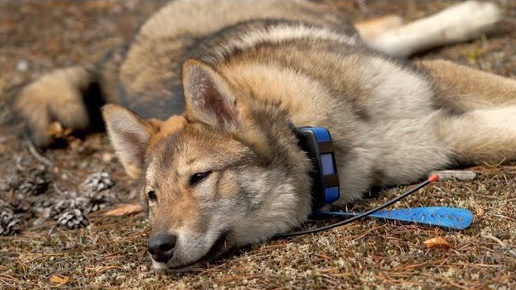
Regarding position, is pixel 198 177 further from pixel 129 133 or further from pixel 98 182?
pixel 98 182

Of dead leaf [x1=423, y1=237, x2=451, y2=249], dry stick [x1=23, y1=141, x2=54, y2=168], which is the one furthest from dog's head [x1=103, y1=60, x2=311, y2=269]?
dry stick [x1=23, y1=141, x2=54, y2=168]

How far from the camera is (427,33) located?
627 centimetres

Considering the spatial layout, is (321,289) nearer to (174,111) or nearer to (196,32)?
(174,111)

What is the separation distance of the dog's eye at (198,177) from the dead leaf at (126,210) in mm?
1181

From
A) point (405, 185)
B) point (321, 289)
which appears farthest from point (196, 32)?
point (321, 289)

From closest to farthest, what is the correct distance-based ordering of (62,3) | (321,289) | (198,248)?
(321,289) < (198,248) < (62,3)

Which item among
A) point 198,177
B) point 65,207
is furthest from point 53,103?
point 198,177

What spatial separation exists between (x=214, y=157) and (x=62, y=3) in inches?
272

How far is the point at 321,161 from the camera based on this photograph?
11.5 feet

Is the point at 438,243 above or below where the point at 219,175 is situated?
below

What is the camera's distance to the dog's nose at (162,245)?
121 inches

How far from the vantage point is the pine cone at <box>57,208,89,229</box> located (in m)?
4.29

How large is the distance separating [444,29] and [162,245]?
4.10 metres

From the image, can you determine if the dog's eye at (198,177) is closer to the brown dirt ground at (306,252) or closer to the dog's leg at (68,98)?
the brown dirt ground at (306,252)
